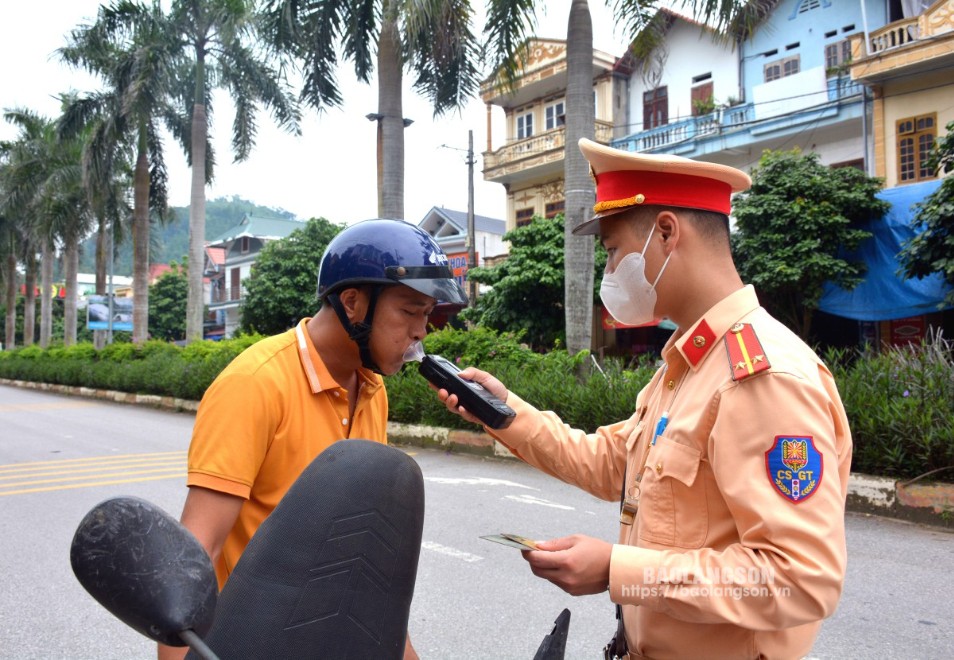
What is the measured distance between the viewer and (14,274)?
3925 cm

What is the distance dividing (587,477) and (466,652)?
6.59 feet

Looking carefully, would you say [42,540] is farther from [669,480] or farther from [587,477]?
[669,480]

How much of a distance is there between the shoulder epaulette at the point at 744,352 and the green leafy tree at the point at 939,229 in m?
11.6

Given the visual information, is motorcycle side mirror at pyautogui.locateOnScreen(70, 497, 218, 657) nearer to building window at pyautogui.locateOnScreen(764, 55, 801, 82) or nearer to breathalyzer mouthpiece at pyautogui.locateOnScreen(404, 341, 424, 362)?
breathalyzer mouthpiece at pyautogui.locateOnScreen(404, 341, 424, 362)

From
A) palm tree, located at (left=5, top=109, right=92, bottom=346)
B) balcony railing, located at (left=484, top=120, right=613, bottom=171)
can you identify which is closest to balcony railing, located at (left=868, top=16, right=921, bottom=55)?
balcony railing, located at (left=484, top=120, right=613, bottom=171)

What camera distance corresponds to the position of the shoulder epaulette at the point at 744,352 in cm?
143

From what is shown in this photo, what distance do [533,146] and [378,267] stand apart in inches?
959

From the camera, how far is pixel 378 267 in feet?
6.72

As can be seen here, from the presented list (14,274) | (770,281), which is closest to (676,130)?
(770,281)

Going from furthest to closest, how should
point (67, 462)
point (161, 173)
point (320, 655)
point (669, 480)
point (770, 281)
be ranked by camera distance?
point (161, 173) < point (770, 281) < point (67, 462) < point (669, 480) < point (320, 655)

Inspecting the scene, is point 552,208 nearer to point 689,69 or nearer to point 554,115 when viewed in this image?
point 554,115

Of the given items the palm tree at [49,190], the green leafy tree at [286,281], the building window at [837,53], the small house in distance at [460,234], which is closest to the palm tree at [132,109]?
the palm tree at [49,190]

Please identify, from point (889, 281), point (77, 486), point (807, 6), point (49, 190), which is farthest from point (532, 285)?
point (49, 190)

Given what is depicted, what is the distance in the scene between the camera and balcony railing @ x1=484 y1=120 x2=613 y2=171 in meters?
24.0
